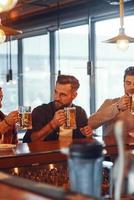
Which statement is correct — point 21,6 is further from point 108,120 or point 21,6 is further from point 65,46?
point 108,120

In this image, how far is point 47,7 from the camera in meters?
7.12

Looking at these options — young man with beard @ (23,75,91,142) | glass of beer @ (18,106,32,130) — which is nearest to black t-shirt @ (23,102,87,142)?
young man with beard @ (23,75,91,142)

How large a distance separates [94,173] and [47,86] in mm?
6420

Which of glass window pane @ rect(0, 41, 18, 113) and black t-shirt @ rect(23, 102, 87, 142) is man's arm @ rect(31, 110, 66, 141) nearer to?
black t-shirt @ rect(23, 102, 87, 142)

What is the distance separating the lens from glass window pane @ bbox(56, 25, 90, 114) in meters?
6.89

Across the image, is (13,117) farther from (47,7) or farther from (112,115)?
(47,7)

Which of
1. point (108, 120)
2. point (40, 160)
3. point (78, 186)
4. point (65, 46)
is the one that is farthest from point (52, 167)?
point (65, 46)

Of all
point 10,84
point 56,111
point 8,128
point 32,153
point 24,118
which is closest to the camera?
point 32,153

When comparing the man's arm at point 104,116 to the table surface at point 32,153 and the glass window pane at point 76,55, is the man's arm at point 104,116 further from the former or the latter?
the glass window pane at point 76,55

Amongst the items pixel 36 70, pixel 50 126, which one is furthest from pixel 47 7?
pixel 50 126

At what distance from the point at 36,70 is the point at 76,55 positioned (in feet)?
4.15

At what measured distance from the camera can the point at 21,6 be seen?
728cm

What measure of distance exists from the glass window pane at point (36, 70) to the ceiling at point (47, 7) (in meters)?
0.43

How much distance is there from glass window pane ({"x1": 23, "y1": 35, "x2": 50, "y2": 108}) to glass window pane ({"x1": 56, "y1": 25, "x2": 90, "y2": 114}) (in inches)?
16.3
